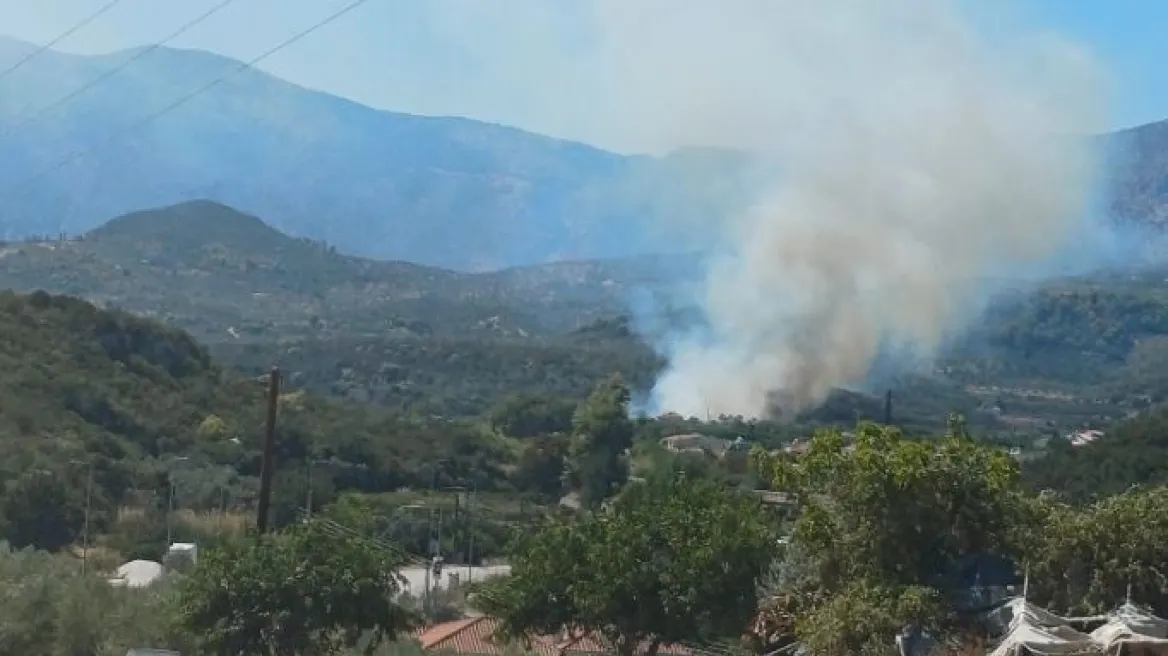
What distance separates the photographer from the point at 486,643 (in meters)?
33.5

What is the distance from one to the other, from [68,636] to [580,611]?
330 inches

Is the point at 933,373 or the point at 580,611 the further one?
the point at 933,373

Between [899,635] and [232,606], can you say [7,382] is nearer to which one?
[232,606]

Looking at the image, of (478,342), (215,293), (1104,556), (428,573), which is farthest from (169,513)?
(215,293)

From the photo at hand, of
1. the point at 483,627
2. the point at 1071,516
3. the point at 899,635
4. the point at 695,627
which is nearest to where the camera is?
the point at 899,635

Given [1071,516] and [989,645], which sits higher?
[1071,516]

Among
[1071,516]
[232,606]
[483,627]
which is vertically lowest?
[483,627]

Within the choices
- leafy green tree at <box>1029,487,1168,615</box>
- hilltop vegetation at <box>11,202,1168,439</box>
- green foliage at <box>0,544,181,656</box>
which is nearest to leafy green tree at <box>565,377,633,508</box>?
hilltop vegetation at <box>11,202,1168,439</box>

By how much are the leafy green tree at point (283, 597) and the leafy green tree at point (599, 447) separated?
131ft

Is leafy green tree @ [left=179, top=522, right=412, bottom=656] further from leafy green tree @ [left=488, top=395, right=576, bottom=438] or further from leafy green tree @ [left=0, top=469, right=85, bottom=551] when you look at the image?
leafy green tree @ [left=488, top=395, right=576, bottom=438]

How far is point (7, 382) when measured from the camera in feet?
186

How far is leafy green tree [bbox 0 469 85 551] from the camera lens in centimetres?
4691

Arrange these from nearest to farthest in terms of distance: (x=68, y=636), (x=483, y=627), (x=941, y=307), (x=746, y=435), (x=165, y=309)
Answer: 1. (x=68, y=636)
2. (x=483, y=627)
3. (x=746, y=435)
4. (x=941, y=307)
5. (x=165, y=309)

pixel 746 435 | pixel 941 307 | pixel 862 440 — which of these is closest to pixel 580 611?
pixel 862 440
